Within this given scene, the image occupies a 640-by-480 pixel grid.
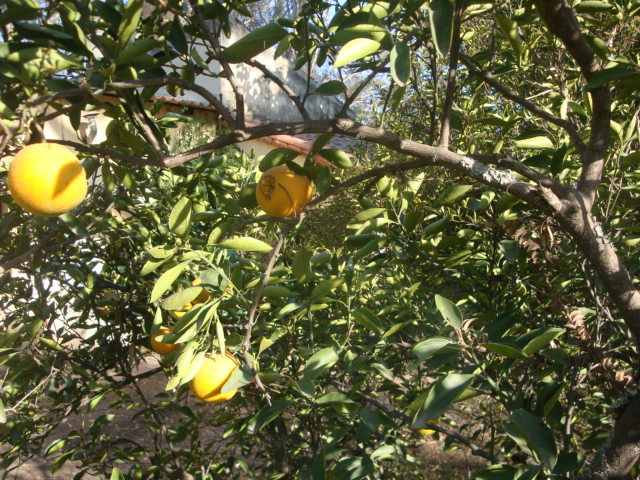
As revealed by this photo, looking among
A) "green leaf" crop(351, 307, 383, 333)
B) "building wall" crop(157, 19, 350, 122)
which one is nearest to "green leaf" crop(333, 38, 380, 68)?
"green leaf" crop(351, 307, 383, 333)

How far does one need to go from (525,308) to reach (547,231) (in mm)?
319

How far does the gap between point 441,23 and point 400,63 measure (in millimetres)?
81

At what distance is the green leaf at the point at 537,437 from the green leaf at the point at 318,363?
1.14ft

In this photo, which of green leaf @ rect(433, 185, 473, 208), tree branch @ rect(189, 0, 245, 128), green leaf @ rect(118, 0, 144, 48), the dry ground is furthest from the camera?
the dry ground

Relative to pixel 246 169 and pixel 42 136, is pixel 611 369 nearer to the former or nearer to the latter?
pixel 42 136

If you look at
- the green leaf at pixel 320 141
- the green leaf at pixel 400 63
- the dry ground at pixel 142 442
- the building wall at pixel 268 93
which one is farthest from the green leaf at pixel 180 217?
the building wall at pixel 268 93

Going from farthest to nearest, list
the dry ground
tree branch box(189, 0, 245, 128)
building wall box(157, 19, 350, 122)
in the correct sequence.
Answer: building wall box(157, 19, 350, 122) < the dry ground < tree branch box(189, 0, 245, 128)

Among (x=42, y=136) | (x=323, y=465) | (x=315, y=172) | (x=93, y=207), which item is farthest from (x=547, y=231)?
(x=93, y=207)

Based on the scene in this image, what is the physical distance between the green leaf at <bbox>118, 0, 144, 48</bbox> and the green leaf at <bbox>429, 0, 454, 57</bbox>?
0.43 metres

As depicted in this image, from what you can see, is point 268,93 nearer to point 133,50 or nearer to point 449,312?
point 133,50

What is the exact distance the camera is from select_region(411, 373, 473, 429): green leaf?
0.72 metres

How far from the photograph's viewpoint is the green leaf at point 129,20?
844 millimetres

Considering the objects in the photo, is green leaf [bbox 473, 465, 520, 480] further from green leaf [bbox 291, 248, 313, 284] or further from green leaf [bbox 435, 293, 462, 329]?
green leaf [bbox 291, 248, 313, 284]

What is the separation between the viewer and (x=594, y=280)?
1347mm
